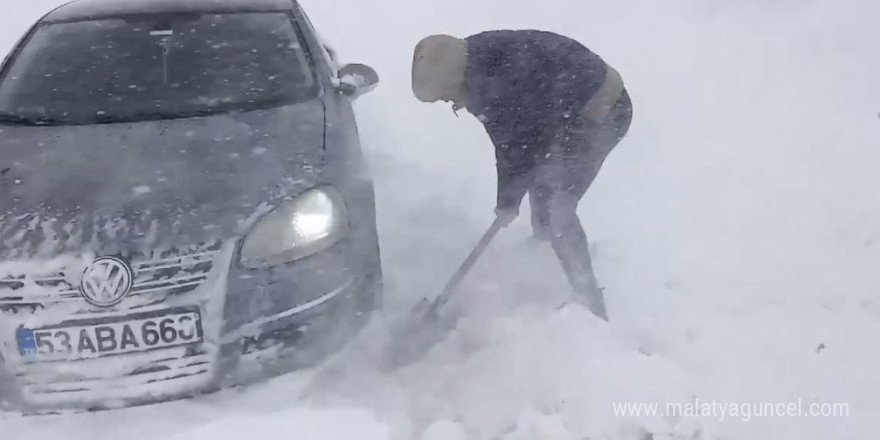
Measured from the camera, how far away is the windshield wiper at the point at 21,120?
2621mm

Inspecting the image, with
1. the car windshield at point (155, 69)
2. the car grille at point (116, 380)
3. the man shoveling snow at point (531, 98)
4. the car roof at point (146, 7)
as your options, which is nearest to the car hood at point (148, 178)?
the car windshield at point (155, 69)

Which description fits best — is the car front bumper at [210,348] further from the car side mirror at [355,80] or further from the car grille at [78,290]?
the car side mirror at [355,80]

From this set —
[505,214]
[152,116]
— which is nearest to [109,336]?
[152,116]

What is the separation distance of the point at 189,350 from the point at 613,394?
4.04 feet

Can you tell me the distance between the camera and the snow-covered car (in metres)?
1.95

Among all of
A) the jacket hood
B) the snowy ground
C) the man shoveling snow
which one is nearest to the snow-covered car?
the snowy ground

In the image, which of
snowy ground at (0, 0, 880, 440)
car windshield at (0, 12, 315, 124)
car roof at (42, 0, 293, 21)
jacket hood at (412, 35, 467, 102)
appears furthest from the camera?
car roof at (42, 0, 293, 21)

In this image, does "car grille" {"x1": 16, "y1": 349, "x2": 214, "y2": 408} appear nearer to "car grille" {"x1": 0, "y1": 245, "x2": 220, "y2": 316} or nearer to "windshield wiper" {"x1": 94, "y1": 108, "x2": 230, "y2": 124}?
"car grille" {"x1": 0, "y1": 245, "x2": 220, "y2": 316}

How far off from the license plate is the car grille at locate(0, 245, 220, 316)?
0.14 feet

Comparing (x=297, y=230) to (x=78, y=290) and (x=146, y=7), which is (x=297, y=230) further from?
(x=146, y=7)

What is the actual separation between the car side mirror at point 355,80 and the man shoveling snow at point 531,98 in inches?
18.4

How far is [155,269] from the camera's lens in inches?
77.2

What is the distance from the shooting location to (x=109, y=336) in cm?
194

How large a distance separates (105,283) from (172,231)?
0.22 m
